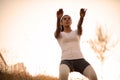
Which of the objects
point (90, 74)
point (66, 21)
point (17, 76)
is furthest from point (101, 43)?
point (90, 74)

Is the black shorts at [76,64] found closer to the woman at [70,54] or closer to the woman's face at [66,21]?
the woman at [70,54]

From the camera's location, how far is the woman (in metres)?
1.38

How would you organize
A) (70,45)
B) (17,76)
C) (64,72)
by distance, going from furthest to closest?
1. (17,76)
2. (70,45)
3. (64,72)

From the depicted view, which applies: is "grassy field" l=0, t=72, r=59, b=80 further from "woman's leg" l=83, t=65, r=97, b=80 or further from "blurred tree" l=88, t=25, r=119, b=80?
"woman's leg" l=83, t=65, r=97, b=80

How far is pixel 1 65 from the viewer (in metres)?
2.38

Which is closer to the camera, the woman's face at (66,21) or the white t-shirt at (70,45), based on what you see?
the white t-shirt at (70,45)

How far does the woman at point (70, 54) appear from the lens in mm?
1385

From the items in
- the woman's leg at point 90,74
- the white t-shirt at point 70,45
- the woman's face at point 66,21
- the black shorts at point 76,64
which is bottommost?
the woman's leg at point 90,74

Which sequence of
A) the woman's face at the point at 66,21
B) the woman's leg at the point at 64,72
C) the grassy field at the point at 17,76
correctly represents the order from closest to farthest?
the woman's leg at the point at 64,72, the woman's face at the point at 66,21, the grassy field at the point at 17,76

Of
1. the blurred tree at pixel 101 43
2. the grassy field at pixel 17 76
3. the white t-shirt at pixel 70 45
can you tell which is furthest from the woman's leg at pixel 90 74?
the blurred tree at pixel 101 43

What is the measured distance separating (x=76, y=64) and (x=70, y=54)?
79 millimetres

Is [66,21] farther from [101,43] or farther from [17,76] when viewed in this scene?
[101,43]

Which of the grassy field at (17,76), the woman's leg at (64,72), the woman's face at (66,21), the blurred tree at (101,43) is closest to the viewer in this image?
the woman's leg at (64,72)

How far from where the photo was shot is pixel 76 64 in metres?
1.45
